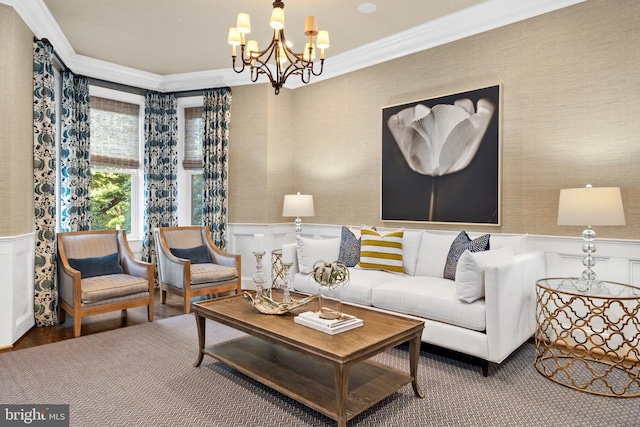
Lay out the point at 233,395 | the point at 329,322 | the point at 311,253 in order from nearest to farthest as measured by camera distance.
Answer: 1. the point at 329,322
2. the point at 233,395
3. the point at 311,253

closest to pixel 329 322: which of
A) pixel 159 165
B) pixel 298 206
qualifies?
pixel 298 206

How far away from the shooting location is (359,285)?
3582 mm

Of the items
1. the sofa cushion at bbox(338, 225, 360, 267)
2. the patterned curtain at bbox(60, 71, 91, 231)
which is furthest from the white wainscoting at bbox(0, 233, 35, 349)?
the sofa cushion at bbox(338, 225, 360, 267)

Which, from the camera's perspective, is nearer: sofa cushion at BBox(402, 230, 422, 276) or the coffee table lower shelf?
the coffee table lower shelf

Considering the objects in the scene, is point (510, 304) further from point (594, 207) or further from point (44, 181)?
point (44, 181)

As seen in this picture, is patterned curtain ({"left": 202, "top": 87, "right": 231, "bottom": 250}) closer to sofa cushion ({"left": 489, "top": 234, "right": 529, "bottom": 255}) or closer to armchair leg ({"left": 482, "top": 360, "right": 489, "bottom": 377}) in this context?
sofa cushion ({"left": 489, "top": 234, "right": 529, "bottom": 255})

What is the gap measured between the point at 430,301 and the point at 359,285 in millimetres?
707

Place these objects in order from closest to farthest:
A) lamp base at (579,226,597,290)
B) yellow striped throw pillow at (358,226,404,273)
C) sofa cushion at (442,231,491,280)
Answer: lamp base at (579,226,597,290) → sofa cushion at (442,231,491,280) → yellow striped throw pillow at (358,226,404,273)

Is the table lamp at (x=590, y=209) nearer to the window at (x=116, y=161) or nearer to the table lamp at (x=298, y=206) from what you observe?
the table lamp at (x=298, y=206)

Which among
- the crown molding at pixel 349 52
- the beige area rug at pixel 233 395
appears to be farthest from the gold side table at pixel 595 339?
the crown molding at pixel 349 52

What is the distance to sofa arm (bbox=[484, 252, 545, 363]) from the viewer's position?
2729 millimetres

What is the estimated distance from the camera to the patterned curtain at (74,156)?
187 inches

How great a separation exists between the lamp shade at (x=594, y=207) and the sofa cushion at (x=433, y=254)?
1057 millimetres

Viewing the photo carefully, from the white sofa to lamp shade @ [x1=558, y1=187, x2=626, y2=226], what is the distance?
1.61 ft
